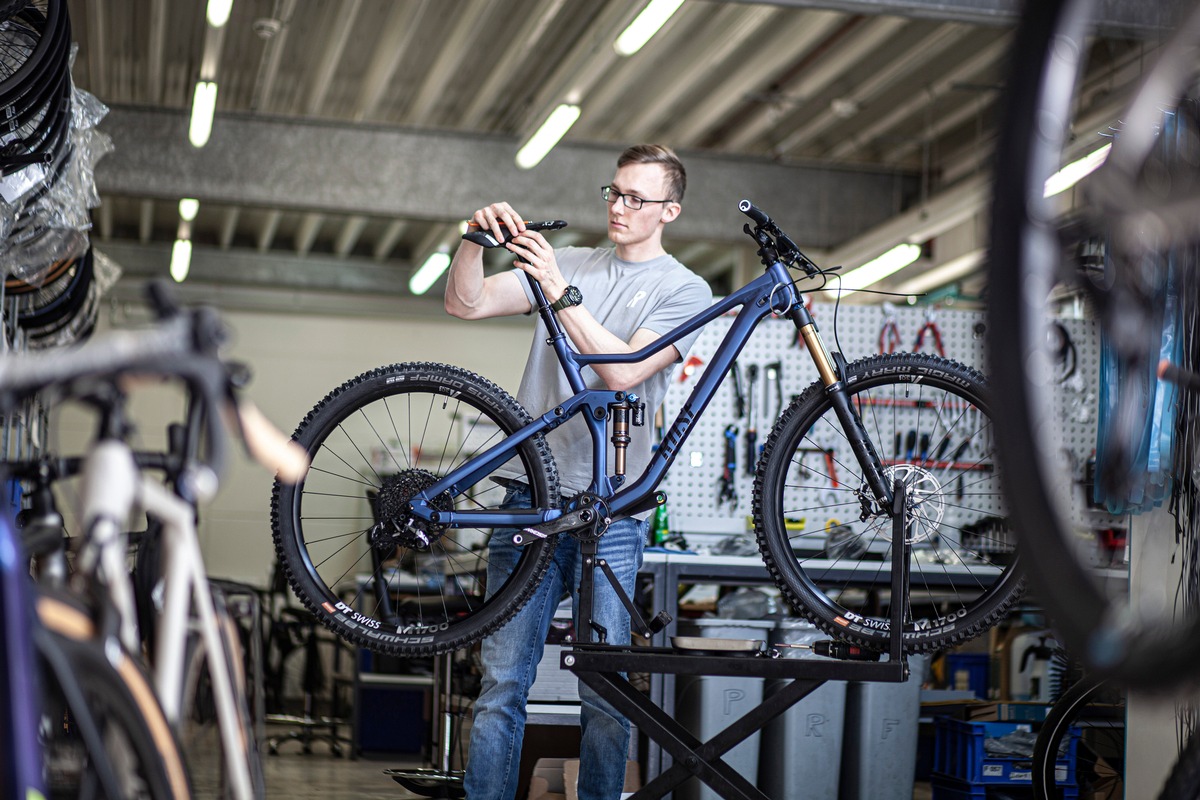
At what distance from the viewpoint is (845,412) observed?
2.58 m

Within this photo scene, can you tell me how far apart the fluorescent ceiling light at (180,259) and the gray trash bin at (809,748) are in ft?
25.9

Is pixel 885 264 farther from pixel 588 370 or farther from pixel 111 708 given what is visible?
pixel 111 708

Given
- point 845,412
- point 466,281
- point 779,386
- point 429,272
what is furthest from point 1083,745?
point 429,272

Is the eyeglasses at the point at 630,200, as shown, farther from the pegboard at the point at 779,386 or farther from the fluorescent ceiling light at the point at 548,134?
the fluorescent ceiling light at the point at 548,134

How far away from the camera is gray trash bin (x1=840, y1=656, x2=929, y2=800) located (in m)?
3.91

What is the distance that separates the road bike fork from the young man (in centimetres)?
27

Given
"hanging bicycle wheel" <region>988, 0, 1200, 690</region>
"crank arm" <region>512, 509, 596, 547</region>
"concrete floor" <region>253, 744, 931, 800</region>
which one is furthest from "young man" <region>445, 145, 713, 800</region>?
"concrete floor" <region>253, 744, 931, 800</region>

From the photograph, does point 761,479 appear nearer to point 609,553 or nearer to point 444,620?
point 609,553

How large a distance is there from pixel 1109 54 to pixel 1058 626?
267 inches

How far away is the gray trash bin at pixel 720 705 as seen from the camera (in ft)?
12.9

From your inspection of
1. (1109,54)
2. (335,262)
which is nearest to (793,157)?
(1109,54)

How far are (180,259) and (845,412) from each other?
9.36 m

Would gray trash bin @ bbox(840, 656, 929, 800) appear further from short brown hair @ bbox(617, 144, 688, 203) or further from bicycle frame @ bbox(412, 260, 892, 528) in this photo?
short brown hair @ bbox(617, 144, 688, 203)

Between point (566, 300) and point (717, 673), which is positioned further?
point (566, 300)
